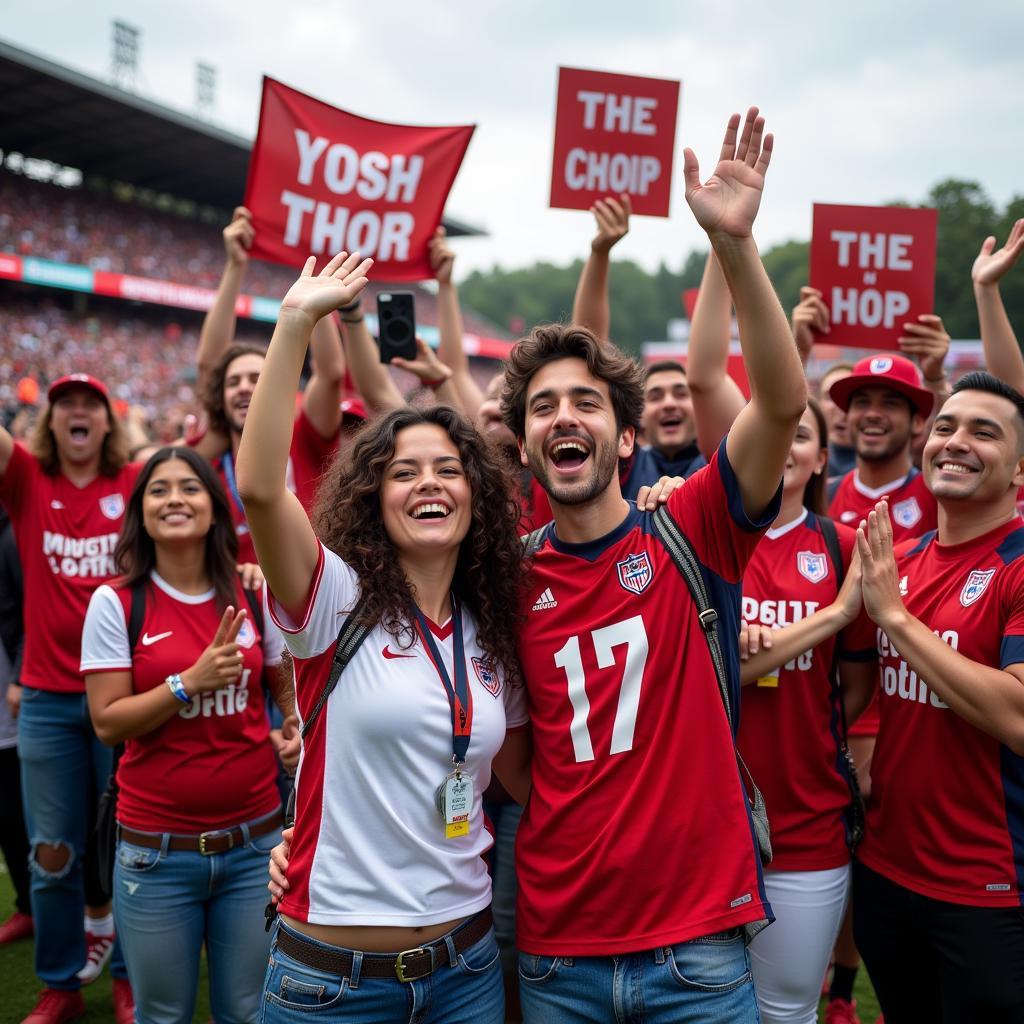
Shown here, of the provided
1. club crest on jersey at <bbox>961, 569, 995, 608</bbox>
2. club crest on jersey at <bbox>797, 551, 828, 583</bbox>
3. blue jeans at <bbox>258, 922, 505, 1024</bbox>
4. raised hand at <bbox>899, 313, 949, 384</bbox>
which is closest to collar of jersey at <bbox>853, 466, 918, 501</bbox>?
raised hand at <bbox>899, 313, 949, 384</bbox>

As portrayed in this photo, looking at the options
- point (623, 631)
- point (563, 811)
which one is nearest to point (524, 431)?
point (623, 631)

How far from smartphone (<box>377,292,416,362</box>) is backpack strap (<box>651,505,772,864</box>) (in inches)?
79.0

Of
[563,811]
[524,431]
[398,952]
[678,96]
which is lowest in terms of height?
[398,952]

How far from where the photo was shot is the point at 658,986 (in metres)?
2.19

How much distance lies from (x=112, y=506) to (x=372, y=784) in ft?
8.47

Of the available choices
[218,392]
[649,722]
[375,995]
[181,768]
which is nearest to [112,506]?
[218,392]

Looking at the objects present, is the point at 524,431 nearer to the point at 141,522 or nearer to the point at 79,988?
the point at 141,522

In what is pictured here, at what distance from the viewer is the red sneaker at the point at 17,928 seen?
467 centimetres

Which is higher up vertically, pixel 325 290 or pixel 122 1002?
pixel 325 290

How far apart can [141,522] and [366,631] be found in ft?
4.91

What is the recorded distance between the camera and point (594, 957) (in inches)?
88.7

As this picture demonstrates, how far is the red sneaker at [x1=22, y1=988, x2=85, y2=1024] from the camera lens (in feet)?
12.7

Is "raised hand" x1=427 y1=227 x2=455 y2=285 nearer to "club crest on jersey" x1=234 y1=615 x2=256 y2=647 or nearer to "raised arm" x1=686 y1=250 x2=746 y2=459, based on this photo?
"raised arm" x1=686 y1=250 x2=746 y2=459

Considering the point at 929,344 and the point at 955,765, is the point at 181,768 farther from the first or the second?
the point at 929,344
